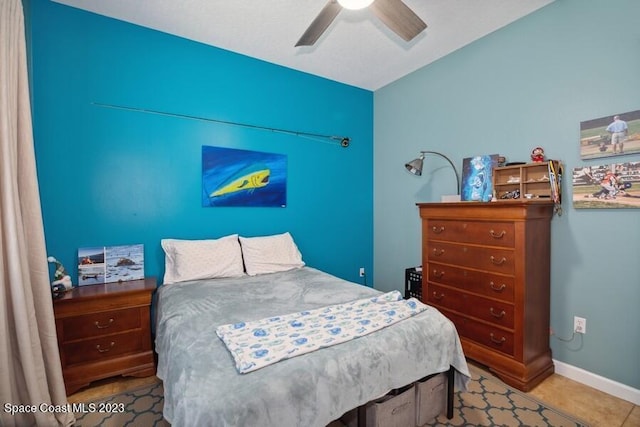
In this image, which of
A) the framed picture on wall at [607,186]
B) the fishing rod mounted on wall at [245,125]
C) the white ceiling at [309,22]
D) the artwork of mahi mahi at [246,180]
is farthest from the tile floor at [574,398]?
the white ceiling at [309,22]

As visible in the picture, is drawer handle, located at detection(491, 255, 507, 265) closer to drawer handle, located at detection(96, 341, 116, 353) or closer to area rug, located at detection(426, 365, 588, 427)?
area rug, located at detection(426, 365, 588, 427)

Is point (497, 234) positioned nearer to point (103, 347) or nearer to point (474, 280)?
point (474, 280)

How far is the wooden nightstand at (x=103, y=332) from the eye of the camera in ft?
6.41

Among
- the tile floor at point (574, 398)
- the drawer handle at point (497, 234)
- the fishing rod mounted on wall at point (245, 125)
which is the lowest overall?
the tile floor at point (574, 398)

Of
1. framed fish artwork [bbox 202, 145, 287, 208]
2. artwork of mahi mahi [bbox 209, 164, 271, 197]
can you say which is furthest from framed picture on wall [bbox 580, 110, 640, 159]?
artwork of mahi mahi [bbox 209, 164, 271, 197]

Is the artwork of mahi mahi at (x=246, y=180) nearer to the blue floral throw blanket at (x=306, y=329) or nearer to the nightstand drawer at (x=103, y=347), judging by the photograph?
the nightstand drawer at (x=103, y=347)

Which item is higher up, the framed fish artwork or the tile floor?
the framed fish artwork

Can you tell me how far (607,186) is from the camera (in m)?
1.96

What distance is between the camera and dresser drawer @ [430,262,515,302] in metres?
2.07

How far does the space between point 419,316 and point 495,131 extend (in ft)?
6.12

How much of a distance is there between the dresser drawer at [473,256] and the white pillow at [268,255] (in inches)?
49.3

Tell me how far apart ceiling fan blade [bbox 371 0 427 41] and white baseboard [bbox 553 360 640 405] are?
101 inches

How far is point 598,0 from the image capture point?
200 centimetres

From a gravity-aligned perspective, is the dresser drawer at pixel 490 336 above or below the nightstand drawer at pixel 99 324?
below
